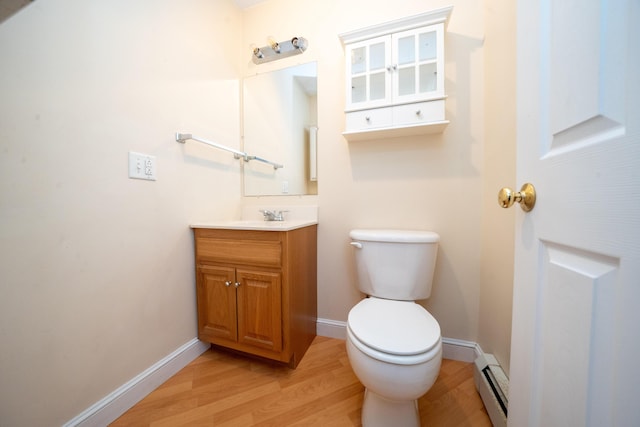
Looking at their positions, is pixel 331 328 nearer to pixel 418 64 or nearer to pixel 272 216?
pixel 272 216

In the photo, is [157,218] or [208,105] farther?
[208,105]

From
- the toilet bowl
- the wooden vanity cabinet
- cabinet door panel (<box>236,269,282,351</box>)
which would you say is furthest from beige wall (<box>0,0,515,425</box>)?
the toilet bowl

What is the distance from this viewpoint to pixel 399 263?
3.70 ft

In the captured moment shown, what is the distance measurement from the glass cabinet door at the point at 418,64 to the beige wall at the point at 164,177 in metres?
0.15

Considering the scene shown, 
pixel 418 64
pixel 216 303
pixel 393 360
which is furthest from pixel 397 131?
pixel 216 303

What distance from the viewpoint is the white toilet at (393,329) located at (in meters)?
0.72

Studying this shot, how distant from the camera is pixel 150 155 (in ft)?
3.44

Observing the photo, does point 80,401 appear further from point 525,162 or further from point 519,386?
→ point 525,162

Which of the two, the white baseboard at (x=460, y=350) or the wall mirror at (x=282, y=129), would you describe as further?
the wall mirror at (x=282, y=129)

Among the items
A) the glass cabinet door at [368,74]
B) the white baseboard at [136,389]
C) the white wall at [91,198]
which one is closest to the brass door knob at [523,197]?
the glass cabinet door at [368,74]

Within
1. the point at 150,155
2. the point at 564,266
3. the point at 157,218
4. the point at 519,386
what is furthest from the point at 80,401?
the point at 564,266

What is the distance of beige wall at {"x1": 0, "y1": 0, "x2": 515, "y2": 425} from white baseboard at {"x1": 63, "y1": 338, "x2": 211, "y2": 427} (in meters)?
0.03

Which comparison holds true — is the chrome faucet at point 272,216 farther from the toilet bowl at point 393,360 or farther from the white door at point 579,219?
the white door at point 579,219

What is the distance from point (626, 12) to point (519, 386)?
71 centimetres
